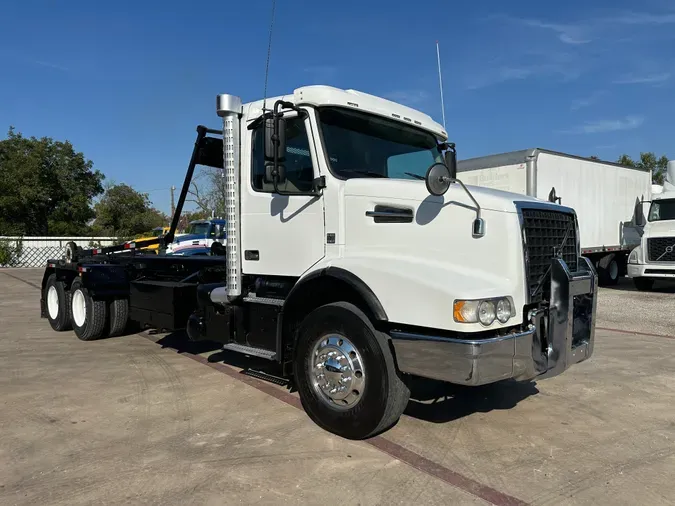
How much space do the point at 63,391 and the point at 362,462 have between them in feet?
11.5

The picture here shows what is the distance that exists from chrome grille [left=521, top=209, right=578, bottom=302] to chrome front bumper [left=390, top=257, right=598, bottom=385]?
0.09 metres

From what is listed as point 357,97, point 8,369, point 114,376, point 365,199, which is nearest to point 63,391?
point 114,376

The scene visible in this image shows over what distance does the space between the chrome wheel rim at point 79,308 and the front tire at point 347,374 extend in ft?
16.8

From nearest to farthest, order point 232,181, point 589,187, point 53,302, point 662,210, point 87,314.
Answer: point 232,181
point 87,314
point 53,302
point 662,210
point 589,187

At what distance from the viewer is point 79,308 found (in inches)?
323

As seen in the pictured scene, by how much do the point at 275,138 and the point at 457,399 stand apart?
3090 millimetres

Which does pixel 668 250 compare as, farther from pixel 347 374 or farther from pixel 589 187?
pixel 347 374

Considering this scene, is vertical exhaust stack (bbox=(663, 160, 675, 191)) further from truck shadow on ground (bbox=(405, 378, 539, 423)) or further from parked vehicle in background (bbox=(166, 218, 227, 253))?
parked vehicle in background (bbox=(166, 218, 227, 253))

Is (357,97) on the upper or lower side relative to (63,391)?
upper

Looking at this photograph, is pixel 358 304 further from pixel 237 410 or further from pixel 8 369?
pixel 8 369

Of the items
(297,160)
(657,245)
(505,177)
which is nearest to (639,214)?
(657,245)

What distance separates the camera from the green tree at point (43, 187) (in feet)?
117

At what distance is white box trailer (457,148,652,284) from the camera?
12.9 meters

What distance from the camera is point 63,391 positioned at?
5.40 m
